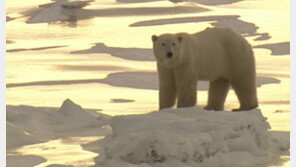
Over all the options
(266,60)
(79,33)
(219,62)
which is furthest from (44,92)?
(79,33)

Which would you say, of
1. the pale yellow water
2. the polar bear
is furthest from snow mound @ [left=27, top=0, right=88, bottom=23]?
the polar bear

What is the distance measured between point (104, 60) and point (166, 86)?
4.70 m

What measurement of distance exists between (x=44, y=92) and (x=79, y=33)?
5.50 meters

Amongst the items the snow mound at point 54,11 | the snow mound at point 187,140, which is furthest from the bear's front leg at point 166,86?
the snow mound at point 54,11

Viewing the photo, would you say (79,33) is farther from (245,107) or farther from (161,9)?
(245,107)

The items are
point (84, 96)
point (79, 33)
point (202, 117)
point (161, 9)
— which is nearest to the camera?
point (202, 117)

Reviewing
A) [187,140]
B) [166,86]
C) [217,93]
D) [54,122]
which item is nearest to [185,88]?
[166,86]

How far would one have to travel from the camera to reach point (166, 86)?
11.2m

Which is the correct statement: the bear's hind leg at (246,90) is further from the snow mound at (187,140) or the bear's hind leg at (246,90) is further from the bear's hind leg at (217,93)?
the snow mound at (187,140)

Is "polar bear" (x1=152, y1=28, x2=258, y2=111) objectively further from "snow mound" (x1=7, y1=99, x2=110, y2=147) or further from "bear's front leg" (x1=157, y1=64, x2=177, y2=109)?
"snow mound" (x1=7, y1=99, x2=110, y2=147)

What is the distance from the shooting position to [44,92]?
1331 cm

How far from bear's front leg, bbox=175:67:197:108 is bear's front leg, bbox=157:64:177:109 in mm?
120

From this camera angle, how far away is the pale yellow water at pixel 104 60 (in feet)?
41.0

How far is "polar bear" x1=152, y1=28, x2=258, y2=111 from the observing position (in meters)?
10.9
